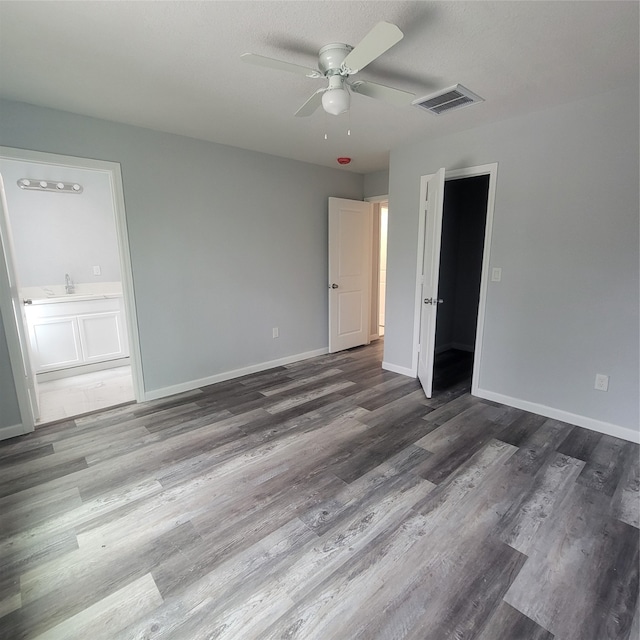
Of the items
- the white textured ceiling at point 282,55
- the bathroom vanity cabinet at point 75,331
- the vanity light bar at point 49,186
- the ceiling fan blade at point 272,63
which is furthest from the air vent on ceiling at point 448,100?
the vanity light bar at point 49,186

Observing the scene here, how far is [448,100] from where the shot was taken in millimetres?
2287

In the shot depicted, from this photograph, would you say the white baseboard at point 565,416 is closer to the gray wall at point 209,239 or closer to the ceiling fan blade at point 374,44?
the gray wall at point 209,239

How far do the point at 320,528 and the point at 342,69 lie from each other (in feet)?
7.69

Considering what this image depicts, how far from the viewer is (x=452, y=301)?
196 inches

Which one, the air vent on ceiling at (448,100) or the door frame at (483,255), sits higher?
the air vent on ceiling at (448,100)

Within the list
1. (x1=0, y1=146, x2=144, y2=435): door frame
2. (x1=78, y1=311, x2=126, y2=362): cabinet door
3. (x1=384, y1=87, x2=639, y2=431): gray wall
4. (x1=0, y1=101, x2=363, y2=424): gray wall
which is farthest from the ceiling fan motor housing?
(x1=78, y1=311, x2=126, y2=362): cabinet door

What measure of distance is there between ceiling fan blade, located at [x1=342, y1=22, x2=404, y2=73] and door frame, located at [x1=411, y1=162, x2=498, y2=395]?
190cm

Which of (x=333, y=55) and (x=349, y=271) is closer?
(x=333, y=55)

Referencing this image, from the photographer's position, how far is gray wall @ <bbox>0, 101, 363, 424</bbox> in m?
2.88

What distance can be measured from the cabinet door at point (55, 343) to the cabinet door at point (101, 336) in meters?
0.08

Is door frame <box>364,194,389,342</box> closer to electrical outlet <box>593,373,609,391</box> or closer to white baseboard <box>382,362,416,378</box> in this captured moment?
white baseboard <box>382,362,416,378</box>

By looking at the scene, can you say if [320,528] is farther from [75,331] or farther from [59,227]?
[59,227]

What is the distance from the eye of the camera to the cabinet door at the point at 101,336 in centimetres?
411

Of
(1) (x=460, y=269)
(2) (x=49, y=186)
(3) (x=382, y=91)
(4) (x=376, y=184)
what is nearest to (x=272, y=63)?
(3) (x=382, y=91)
